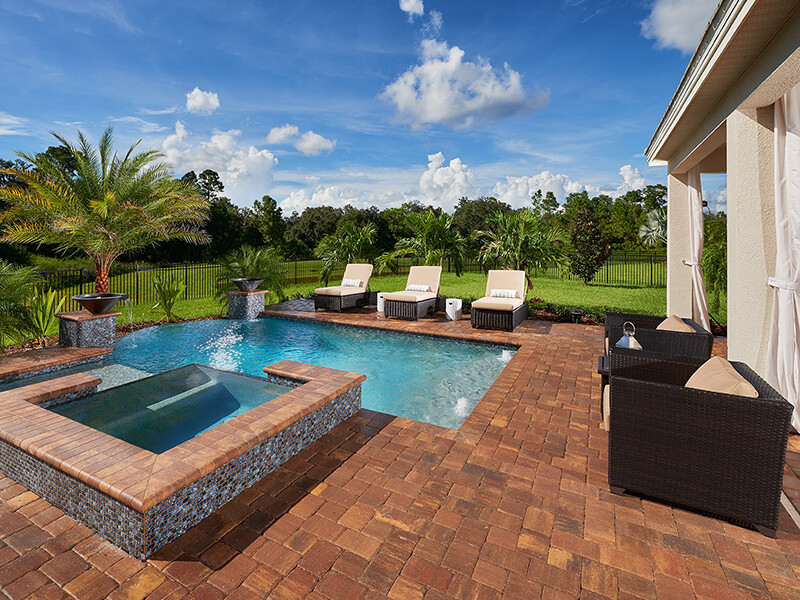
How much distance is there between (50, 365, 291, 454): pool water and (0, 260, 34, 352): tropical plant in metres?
2.97

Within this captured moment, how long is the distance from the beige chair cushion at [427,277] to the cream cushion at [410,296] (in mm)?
270

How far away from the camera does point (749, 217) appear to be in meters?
3.73

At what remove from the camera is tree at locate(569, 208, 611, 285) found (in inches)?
652

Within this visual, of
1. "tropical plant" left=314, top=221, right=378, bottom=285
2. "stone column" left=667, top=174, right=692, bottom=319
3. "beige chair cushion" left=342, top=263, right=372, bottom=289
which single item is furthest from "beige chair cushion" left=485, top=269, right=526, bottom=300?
"tropical plant" left=314, top=221, right=378, bottom=285

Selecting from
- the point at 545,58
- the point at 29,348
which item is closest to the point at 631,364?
the point at 29,348

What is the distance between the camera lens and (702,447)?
2242 mm

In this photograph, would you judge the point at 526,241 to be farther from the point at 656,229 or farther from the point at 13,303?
the point at 656,229

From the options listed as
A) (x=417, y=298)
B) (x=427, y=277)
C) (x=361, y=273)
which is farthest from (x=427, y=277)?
(x=361, y=273)

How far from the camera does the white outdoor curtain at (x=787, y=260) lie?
124 inches

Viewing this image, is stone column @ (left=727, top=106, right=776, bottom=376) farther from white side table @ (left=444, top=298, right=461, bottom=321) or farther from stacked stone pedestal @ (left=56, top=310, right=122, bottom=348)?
stacked stone pedestal @ (left=56, top=310, right=122, bottom=348)

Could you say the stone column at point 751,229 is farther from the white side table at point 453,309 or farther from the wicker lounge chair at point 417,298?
the wicker lounge chair at point 417,298

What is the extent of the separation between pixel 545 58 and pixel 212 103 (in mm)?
12324

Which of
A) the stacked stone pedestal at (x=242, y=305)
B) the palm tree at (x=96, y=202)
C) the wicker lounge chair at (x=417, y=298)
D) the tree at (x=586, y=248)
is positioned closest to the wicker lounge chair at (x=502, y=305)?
the wicker lounge chair at (x=417, y=298)

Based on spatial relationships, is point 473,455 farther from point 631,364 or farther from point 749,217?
point 749,217
